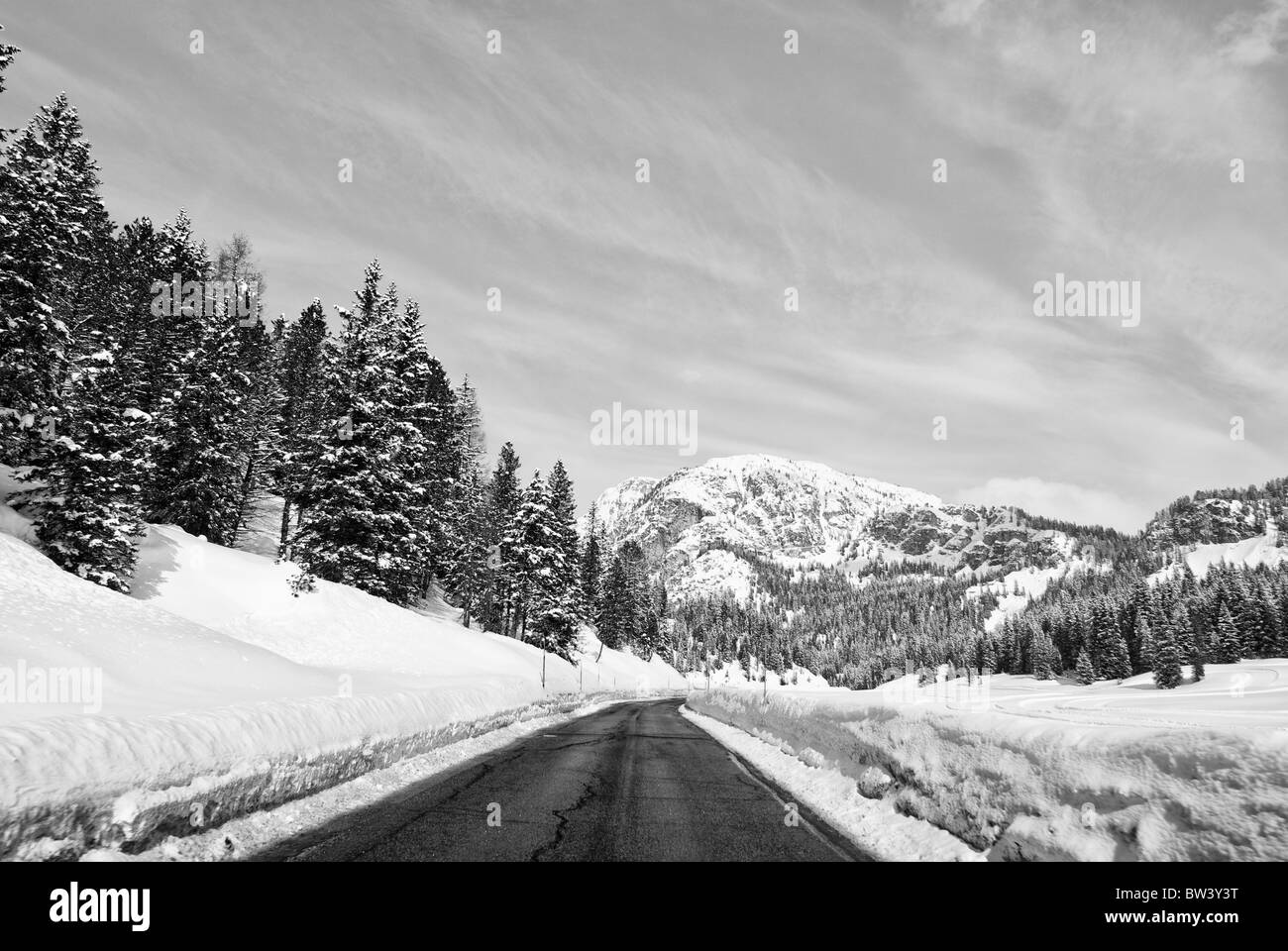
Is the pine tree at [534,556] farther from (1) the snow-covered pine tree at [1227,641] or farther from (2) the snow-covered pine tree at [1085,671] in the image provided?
(1) the snow-covered pine tree at [1227,641]

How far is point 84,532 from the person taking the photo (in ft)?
70.8

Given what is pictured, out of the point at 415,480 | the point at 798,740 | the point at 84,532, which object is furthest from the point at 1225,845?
the point at 415,480

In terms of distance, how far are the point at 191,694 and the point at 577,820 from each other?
269 inches

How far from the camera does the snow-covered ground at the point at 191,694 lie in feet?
17.7

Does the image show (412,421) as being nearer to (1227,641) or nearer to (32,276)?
(32,276)

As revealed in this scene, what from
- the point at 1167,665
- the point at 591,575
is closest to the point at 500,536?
the point at 591,575

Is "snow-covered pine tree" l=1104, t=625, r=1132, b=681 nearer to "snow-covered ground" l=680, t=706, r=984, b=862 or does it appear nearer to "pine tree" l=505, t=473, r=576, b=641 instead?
"pine tree" l=505, t=473, r=576, b=641

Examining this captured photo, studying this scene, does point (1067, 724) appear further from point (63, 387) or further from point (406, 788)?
point (63, 387)

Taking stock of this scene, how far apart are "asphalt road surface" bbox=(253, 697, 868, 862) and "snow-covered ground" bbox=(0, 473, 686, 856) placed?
1.16 m

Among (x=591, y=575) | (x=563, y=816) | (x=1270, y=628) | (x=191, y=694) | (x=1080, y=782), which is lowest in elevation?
(x=1270, y=628)

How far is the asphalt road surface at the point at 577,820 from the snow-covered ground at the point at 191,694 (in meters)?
1.16

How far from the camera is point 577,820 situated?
7.93 metres

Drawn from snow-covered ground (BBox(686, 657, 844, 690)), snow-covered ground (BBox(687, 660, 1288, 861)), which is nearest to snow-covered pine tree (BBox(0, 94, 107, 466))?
snow-covered ground (BBox(687, 660, 1288, 861))

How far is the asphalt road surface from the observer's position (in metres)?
6.44
